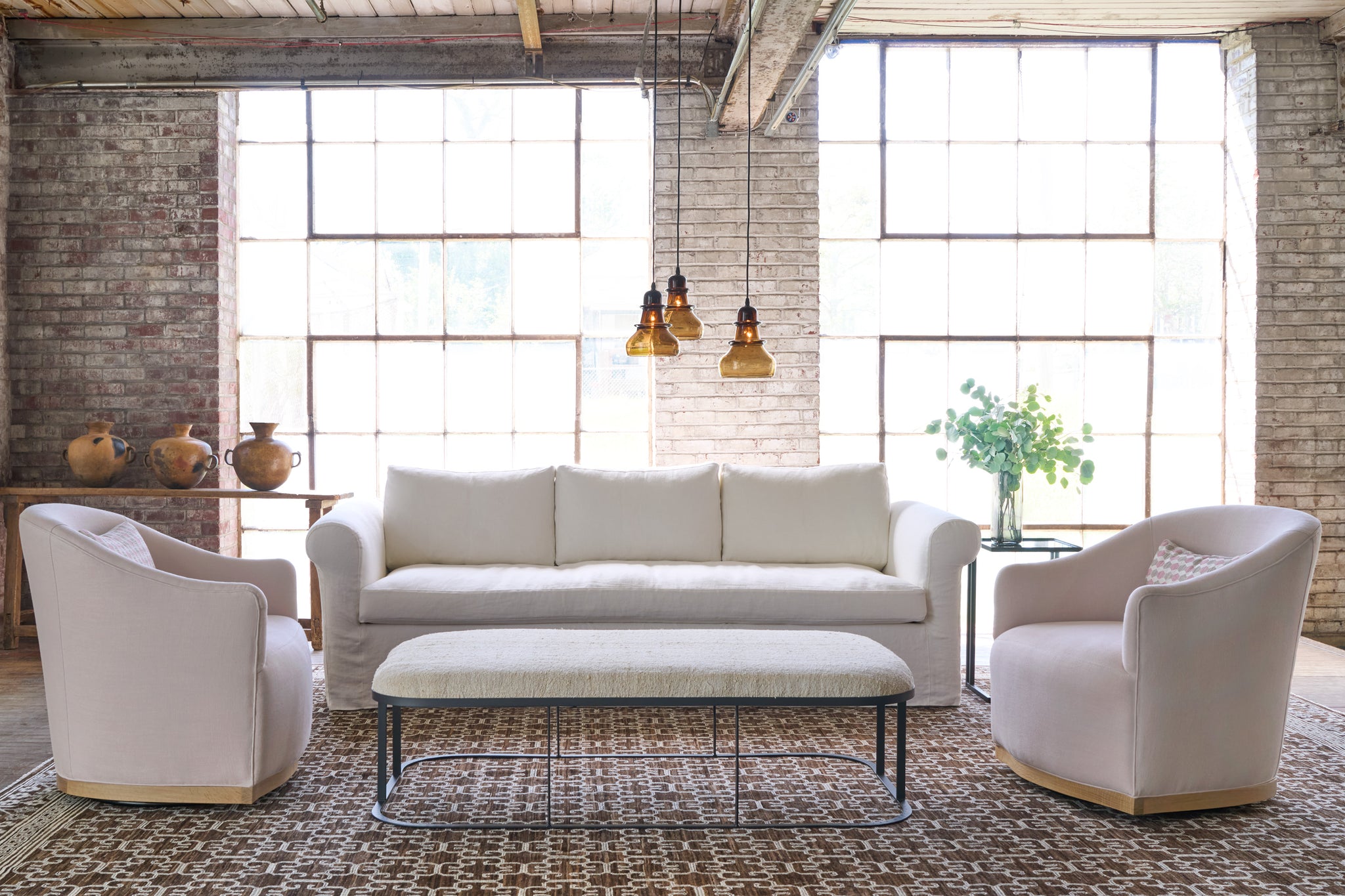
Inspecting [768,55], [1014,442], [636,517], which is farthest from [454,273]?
[1014,442]

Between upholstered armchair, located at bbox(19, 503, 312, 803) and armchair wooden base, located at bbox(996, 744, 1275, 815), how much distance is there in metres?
2.30

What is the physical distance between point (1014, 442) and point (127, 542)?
336 centimetres

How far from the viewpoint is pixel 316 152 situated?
5.50 m

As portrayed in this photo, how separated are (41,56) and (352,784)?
438 cm

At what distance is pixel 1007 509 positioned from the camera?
4.38 metres

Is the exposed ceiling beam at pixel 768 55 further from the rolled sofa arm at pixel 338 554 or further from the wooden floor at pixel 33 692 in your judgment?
the wooden floor at pixel 33 692

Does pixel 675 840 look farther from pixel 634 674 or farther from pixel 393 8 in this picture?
pixel 393 8

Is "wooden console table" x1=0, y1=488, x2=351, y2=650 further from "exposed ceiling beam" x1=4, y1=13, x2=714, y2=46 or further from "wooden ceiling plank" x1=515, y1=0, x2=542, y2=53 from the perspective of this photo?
"wooden ceiling plank" x1=515, y1=0, x2=542, y2=53

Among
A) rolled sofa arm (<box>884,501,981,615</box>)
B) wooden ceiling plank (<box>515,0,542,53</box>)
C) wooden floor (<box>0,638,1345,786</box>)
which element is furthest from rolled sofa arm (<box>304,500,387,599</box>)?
wooden ceiling plank (<box>515,0,542,53</box>)

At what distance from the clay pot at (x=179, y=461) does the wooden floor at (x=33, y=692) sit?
99cm

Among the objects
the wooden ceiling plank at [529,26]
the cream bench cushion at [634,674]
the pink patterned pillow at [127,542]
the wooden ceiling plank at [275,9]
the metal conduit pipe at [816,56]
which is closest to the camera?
the cream bench cushion at [634,674]

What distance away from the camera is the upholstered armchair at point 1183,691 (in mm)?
2727

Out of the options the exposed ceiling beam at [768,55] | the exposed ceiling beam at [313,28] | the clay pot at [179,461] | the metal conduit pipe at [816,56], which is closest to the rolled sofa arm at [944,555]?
the exposed ceiling beam at [768,55]

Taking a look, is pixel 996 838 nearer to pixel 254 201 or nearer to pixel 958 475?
pixel 958 475
